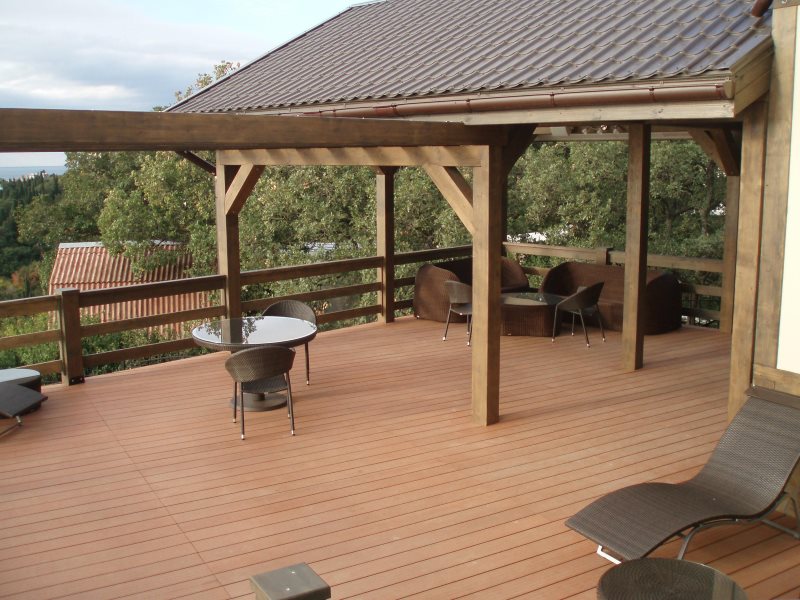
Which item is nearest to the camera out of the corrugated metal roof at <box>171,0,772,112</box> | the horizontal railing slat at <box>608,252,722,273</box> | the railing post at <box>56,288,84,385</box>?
the corrugated metal roof at <box>171,0,772,112</box>

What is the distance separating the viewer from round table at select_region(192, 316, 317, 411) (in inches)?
254

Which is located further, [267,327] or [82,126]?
[267,327]

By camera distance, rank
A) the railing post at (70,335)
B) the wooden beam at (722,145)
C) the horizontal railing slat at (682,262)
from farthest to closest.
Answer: the horizontal railing slat at (682,262), the wooden beam at (722,145), the railing post at (70,335)

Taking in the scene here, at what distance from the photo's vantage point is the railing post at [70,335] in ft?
23.8

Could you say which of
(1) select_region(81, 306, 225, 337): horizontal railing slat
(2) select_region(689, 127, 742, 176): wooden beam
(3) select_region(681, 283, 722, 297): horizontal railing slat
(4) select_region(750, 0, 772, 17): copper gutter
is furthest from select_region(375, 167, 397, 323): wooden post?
(4) select_region(750, 0, 772, 17): copper gutter

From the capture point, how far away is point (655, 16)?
19.7 ft

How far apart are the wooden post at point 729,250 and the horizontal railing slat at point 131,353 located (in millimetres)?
6044

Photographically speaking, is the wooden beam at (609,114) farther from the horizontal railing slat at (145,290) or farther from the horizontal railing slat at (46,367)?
the horizontal railing slat at (46,367)

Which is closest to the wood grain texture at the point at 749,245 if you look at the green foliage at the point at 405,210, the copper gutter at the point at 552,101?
the copper gutter at the point at 552,101

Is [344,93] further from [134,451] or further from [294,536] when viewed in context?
[294,536]

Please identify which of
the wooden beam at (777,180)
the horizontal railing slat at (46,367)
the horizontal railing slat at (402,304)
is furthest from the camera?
the horizontal railing slat at (402,304)

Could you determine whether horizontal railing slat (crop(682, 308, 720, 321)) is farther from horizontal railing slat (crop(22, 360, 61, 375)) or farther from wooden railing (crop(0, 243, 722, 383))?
horizontal railing slat (crop(22, 360, 61, 375))

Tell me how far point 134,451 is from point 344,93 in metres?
3.73

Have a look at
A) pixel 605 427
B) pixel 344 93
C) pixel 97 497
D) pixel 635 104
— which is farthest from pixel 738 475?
pixel 344 93
